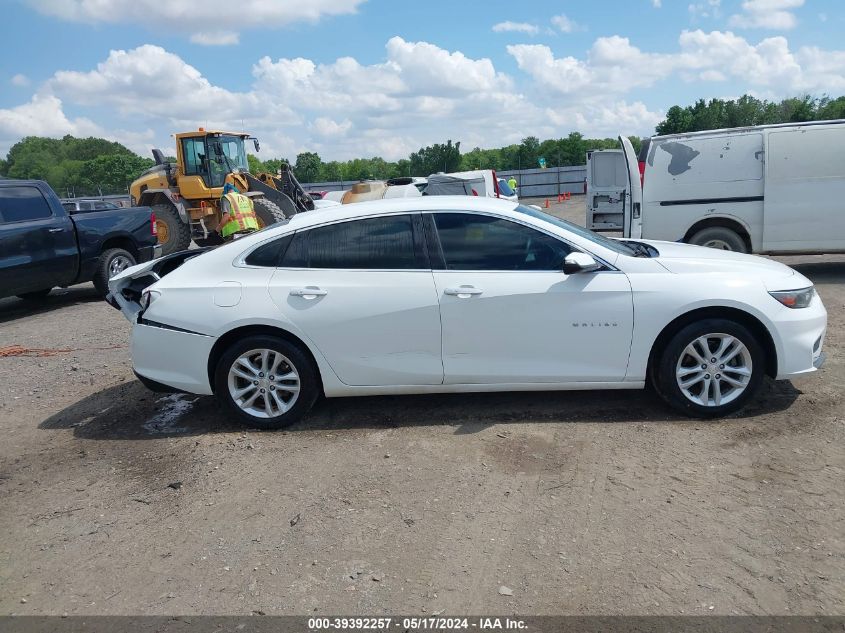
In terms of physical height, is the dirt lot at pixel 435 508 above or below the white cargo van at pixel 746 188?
below

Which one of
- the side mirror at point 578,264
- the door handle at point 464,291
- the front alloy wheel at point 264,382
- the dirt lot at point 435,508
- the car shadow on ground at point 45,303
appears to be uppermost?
the side mirror at point 578,264

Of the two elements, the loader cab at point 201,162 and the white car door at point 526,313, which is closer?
the white car door at point 526,313

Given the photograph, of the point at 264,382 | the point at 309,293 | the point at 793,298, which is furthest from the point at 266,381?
the point at 793,298

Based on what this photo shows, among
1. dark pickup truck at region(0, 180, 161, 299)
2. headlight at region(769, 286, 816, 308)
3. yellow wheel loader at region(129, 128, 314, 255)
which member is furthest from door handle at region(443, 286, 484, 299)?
yellow wheel loader at region(129, 128, 314, 255)

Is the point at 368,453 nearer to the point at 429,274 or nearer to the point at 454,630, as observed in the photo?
the point at 429,274

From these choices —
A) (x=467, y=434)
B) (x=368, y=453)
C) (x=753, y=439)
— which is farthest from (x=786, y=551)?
→ (x=368, y=453)

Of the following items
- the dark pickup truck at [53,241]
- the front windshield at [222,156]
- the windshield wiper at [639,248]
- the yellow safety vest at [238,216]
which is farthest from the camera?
the front windshield at [222,156]

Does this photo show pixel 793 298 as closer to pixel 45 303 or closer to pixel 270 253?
pixel 270 253

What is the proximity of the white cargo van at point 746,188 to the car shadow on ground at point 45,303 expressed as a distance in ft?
28.6

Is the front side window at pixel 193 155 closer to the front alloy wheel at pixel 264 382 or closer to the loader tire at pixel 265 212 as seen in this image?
the loader tire at pixel 265 212

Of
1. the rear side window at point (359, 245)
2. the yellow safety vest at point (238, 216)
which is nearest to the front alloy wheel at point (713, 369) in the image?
the rear side window at point (359, 245)

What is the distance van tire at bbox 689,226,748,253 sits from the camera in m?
9.58

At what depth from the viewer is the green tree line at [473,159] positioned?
56.6 metres

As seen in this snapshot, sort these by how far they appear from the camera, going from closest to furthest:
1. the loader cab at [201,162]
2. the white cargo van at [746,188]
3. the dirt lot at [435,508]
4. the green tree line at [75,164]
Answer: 1. the dirt lot at [435,508]
2. the white cargo van at [746,188]
3. the loader cab at [201,162]
4. the green tree line at [75,164]
